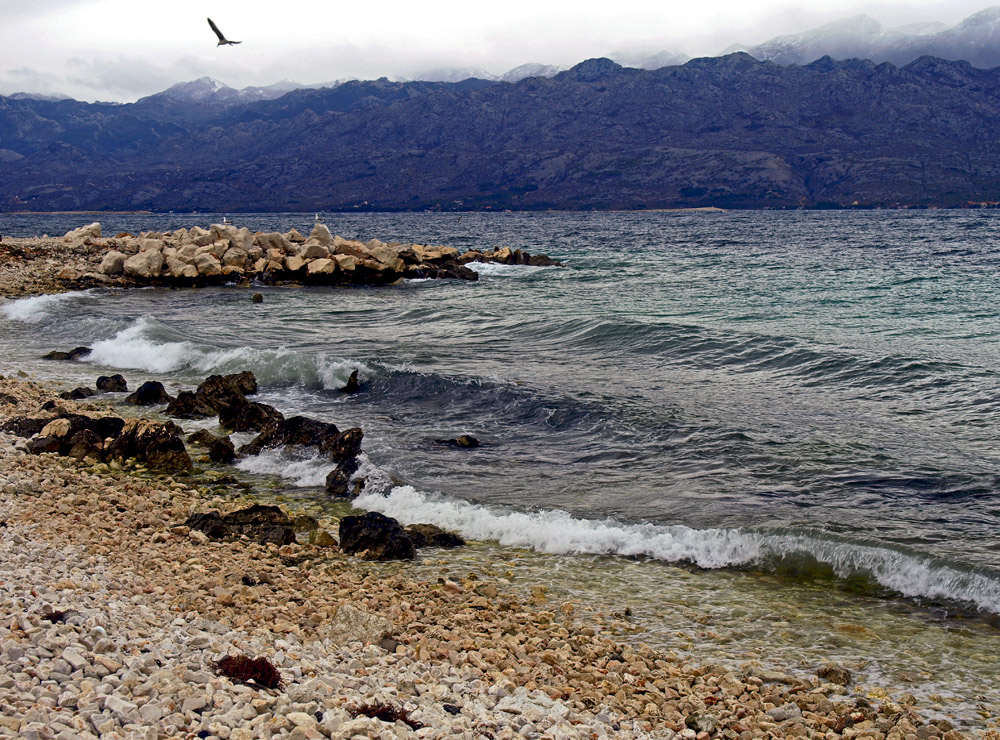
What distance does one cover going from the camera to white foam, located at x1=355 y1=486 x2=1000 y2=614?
9.01 metres

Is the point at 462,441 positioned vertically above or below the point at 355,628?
below

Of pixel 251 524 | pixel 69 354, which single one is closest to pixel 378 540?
pixel 251 524

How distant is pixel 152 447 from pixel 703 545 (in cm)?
912

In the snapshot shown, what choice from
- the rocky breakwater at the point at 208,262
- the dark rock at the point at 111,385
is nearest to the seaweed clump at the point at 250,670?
the dark rock at the point at 111,385

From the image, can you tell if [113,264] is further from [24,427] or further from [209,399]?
[24,427]

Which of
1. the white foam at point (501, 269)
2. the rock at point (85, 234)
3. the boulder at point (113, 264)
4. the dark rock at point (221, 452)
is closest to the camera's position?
the dark rock at point (221, 452)

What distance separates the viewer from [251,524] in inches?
407

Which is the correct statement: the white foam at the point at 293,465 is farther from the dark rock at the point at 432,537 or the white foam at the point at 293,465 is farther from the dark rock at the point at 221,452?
the dark rock at the point at 432,537

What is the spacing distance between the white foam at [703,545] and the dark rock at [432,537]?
0.34 m

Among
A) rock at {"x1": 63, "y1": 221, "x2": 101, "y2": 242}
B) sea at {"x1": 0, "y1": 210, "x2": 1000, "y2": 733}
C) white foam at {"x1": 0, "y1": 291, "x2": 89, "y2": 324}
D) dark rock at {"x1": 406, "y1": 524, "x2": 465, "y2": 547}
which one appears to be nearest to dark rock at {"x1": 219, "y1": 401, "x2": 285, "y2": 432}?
sea at {"x1": 0, "y1": 210, "x2": 1000, "y2": 733}

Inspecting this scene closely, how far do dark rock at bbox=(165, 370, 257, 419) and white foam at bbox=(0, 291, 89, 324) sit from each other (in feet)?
51.6

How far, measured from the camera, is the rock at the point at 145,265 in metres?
40.3

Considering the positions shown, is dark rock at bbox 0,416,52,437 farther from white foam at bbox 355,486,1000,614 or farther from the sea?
white foam at bbox 355,486,1000,614

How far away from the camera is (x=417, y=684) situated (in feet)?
21.3
